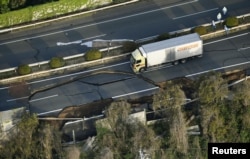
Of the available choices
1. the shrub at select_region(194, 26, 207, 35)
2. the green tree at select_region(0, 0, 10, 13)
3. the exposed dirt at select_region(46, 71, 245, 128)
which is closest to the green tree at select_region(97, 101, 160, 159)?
the exposed dirt at select_region(46, 71, 245, 128)

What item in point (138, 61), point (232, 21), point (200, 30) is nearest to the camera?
point (138, 61)

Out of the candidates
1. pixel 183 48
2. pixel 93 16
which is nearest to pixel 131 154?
pixel 183 48

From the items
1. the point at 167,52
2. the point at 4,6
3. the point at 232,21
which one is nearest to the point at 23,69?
the point at 4,6

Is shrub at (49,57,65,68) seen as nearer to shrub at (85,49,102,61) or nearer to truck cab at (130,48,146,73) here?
shrub at (85,49,102,61)

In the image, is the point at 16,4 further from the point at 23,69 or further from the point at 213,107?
the point at 213,107

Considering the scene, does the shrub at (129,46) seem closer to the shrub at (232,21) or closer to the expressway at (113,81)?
the expressway at (113,81)

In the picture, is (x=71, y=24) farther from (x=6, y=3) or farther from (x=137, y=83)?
(x=137, y=83)

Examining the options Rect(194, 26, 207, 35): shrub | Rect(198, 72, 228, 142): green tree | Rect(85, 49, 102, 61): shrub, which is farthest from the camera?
Rect(194, 26, 207, 35): shrub
